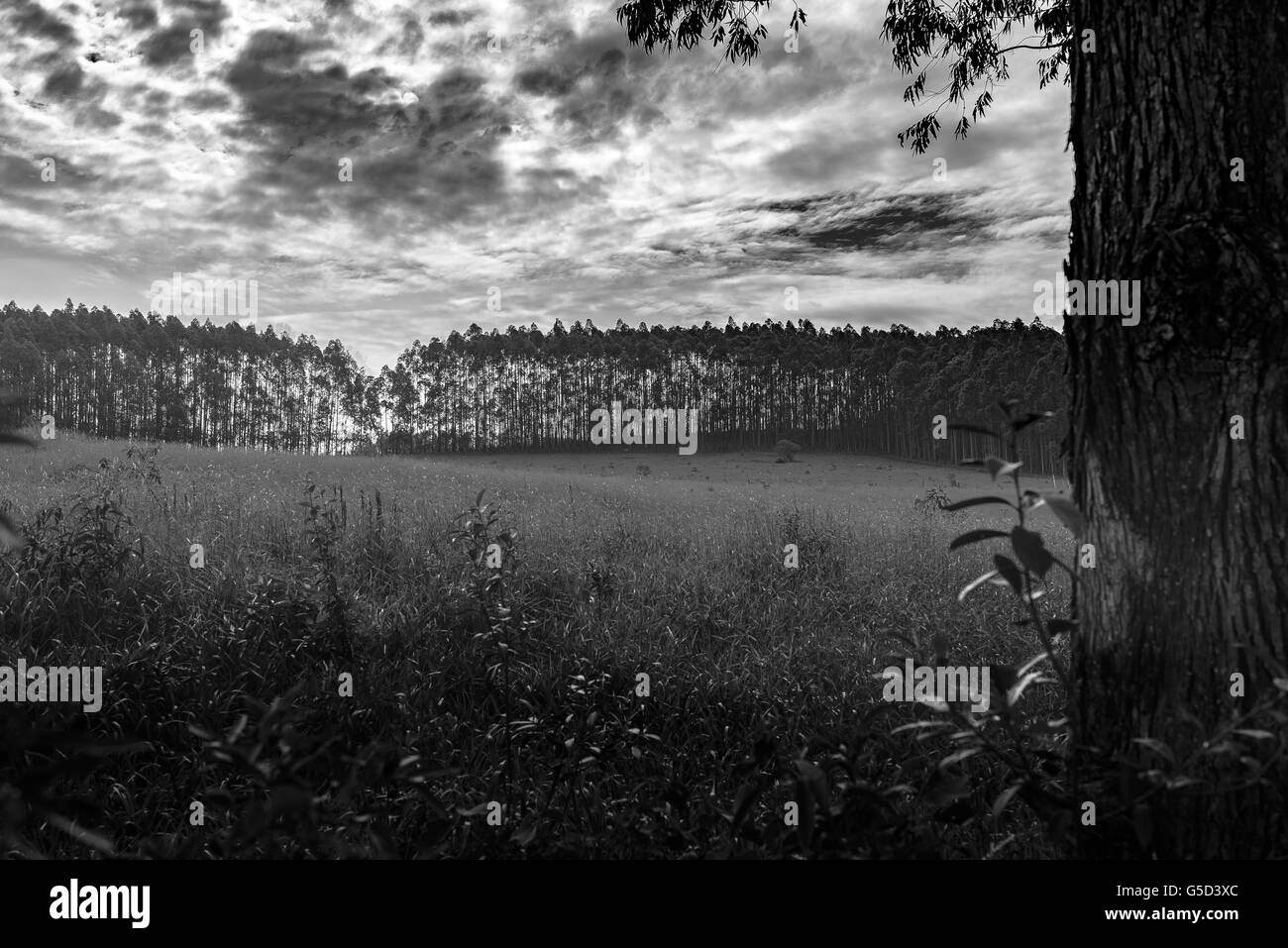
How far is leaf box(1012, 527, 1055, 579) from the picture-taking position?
1.72 m

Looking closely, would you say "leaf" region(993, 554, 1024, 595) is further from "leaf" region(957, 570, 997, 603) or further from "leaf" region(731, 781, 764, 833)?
"leaf" region(731, 781, 764, 833)

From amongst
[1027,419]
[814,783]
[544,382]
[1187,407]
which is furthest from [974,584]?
[544,382]

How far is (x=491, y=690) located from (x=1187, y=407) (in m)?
3.70

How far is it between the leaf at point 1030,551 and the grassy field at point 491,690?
1.55 feet

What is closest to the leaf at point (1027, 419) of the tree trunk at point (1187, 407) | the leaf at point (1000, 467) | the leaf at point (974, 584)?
the leaf at point (1000, 467)

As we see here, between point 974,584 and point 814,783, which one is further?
point 974,584

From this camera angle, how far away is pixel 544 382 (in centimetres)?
6675

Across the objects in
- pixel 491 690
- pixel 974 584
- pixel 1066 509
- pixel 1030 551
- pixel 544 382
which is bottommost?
pixel 491 690

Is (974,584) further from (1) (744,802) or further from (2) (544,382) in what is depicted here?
(2) (544,382)

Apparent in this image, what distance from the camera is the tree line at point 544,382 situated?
57.5 meters

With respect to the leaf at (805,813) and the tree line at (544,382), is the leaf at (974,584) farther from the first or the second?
A: the tree line at (544,382)

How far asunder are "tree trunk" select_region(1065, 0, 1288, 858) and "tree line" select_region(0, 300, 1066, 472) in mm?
55585

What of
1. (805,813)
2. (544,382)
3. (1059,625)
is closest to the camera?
(805,813)
